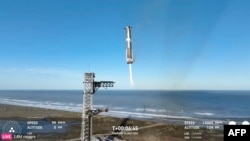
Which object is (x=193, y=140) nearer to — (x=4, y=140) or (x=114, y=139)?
(x=114, y=139)

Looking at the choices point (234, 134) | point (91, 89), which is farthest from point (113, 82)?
point (234, 134)

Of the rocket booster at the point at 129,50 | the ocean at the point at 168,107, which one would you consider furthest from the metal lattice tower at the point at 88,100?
the ocean at the point at 168,107

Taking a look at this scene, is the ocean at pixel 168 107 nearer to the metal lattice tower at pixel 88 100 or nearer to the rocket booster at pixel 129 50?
the metal lattice tower at pixel 88 100

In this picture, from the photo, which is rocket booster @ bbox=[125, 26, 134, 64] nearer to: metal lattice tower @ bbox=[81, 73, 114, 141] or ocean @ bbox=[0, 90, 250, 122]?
metal lattice tower @ bbox=[81, 73, 114, 141]

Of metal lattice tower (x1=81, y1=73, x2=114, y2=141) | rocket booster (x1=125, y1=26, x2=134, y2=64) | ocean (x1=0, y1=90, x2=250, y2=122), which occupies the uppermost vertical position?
rocket booster (x1=125, y1=26, x2=134, y2=64)

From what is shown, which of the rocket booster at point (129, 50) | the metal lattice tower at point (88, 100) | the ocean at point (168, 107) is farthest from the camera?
the ocean at point (168, 107)

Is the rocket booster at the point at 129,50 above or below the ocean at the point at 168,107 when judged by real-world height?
above

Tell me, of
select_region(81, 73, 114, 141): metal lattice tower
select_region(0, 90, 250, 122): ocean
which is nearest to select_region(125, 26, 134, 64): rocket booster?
select_region(81, 73, 114, 141): metal lattice tower

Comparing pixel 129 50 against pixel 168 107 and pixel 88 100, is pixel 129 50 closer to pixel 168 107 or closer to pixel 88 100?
pixel 88 100

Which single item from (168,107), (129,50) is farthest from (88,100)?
(168,107)

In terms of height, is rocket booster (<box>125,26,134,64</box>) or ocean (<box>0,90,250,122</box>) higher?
rocket booster (<box>125,26,134,64</box>)

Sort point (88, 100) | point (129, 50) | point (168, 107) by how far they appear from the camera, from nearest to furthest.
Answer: point (129, 50) → point (88, 100) → point (168, 107)
